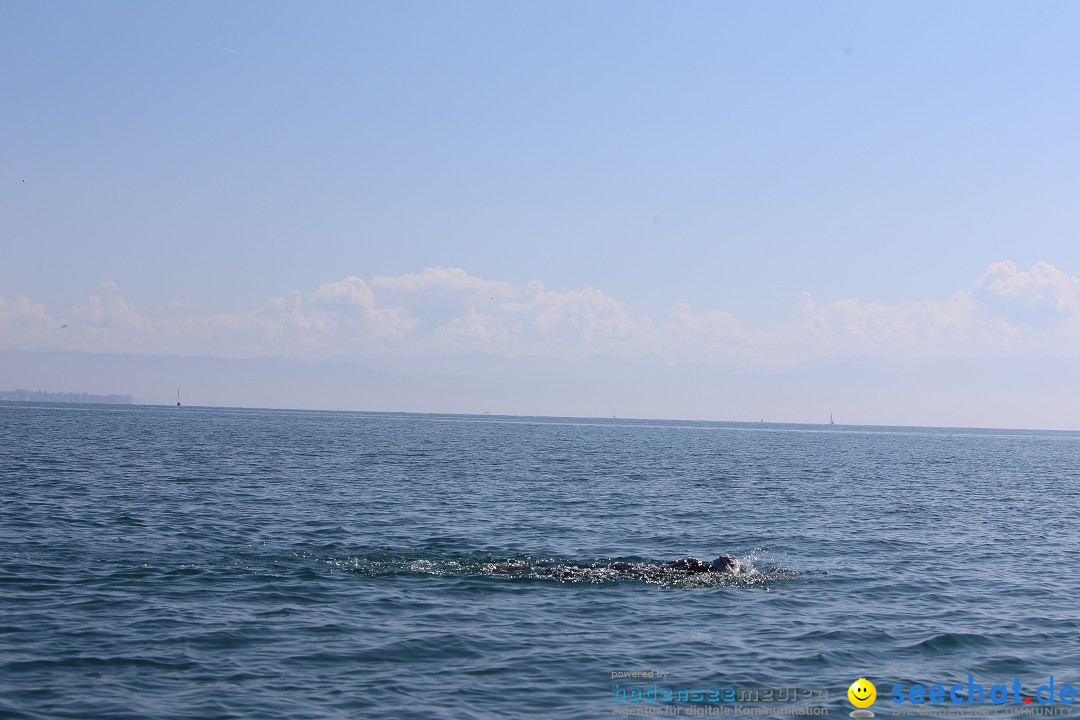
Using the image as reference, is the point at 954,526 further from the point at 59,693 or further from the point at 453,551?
the point at 59,693

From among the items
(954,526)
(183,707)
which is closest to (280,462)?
(954,526)

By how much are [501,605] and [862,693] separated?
983 centimetres

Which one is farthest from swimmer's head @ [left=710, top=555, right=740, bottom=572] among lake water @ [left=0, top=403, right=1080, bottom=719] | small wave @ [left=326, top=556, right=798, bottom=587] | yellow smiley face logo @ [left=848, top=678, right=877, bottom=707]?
yellow smiley face logo @ [left=848, top=678, right=877, bottom=707]

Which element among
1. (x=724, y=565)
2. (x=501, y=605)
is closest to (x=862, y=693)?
(x=501, y=605)

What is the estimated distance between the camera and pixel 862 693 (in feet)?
57.9

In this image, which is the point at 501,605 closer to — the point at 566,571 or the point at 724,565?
the point at 566,571

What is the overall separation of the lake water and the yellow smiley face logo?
0.73 feet

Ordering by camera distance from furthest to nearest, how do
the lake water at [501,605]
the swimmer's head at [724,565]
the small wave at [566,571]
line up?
the swimmer's head at [724,565] → the small wave at [566,571] → the lake water at [501,605]

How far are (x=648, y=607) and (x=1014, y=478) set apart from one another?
74.0m

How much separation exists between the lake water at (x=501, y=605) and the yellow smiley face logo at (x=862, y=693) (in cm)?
22

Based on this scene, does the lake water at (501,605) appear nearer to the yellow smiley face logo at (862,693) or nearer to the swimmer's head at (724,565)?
the yellow smiley face logo at (862,693)

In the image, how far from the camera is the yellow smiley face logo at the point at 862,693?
17.2m

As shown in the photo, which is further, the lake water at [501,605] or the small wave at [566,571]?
the small wave at [566,571]

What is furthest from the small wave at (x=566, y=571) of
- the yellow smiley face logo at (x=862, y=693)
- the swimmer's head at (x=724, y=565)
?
the yellow smiley face logo at (x=862, y=693)
